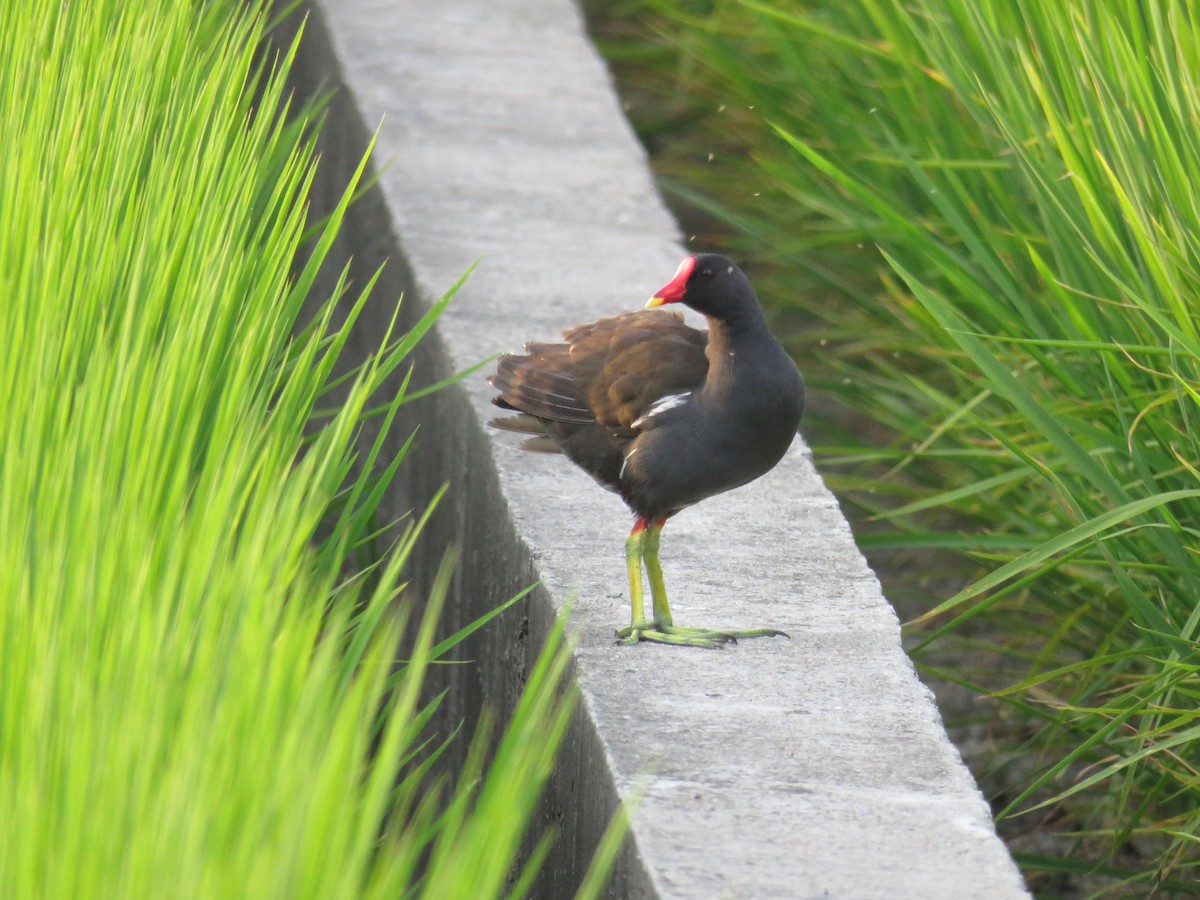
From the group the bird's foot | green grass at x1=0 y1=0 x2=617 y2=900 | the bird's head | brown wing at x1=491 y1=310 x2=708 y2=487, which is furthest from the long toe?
the bird's head

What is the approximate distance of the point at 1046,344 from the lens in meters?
2.05

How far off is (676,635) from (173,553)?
0.72 meters

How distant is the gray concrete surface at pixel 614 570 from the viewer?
1622 mm

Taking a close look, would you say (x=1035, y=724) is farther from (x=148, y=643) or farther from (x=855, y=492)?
(x=148, y=643)

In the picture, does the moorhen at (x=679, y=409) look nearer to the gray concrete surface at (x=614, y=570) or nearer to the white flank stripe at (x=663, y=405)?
the white flank stripe at (x=663, y=405)

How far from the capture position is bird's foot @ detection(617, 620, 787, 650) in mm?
1996

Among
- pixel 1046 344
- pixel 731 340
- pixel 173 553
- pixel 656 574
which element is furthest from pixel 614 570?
pixel 173 553

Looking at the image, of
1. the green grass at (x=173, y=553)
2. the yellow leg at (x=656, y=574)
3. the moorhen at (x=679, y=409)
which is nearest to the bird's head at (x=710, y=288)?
the moorhen at (x=679, y=409)

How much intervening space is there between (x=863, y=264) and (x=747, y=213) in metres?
0.59

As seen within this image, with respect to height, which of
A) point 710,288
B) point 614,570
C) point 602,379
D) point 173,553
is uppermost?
point 173,553

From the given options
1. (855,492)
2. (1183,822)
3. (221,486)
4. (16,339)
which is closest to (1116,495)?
(1183,822)

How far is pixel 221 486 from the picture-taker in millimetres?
1536

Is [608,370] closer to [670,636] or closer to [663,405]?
[663,405]

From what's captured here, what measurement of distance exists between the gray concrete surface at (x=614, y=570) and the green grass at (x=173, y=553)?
0.49 ft
